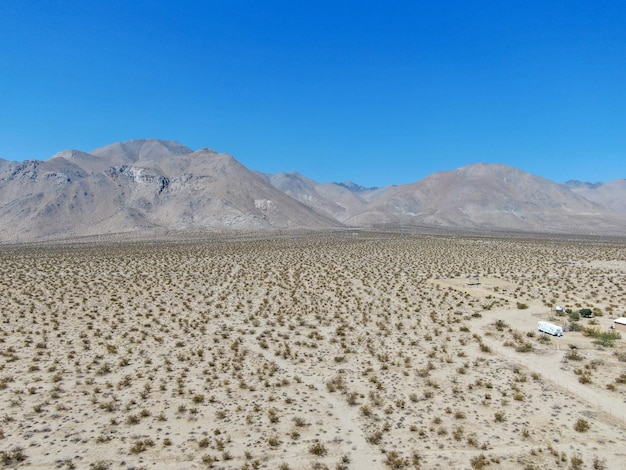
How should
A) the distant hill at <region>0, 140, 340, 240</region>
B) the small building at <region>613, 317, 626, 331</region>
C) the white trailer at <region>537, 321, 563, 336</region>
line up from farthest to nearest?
the distant hill at <region>0, 140, 340, 240</region> → the small building at <region>613, 317, 626, 331</region> → the white trailer at <region>537, 321, 563, 336</region>

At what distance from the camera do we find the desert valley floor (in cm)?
1003

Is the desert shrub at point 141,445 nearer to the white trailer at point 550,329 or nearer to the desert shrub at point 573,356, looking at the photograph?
the desert shrub at point 573,356

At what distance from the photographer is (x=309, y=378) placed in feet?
47.6

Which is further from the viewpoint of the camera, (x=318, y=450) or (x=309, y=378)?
(x=309, y=378)

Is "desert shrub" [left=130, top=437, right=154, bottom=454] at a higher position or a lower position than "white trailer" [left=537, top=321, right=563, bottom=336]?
lower

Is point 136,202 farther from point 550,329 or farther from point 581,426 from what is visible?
point 581,426

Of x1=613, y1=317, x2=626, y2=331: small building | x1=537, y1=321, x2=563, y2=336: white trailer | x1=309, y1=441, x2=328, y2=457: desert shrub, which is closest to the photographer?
x1=309, y1=441, x2=328, y2=457: desert shrub

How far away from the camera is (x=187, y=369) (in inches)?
598

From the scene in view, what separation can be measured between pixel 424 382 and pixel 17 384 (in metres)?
13.5

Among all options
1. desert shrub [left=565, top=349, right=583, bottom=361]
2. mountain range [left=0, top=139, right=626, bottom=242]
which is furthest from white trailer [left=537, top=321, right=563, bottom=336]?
mountain range [left=0, top=139, right=626, bottom=242]

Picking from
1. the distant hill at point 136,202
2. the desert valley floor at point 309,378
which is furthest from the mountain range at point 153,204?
the desert valley floor at point 309,378

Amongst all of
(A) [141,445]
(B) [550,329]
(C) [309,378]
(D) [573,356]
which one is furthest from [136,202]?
(D) [573,356]

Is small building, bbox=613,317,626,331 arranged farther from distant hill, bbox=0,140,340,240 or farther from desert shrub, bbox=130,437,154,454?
distant hill, bbox=0,140,340,240

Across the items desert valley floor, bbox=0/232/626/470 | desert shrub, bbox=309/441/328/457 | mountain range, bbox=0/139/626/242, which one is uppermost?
mountain range, bbox=0/139/626/242
